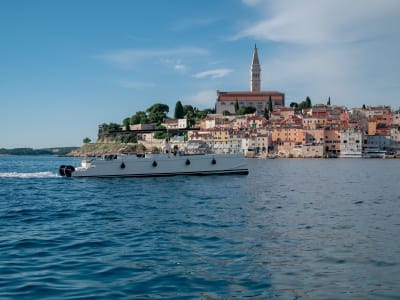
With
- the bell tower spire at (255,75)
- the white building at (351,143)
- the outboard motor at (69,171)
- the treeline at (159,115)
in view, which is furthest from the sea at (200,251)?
the bell tower spire at (255,75)

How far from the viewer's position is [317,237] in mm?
10984

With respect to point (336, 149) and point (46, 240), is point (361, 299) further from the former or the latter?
point (336, 149)

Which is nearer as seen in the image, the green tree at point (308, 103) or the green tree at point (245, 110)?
the green tree at point (308, 103)

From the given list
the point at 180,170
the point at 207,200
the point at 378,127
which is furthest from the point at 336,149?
the point at 207,200

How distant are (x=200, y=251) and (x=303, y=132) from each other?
104395mm

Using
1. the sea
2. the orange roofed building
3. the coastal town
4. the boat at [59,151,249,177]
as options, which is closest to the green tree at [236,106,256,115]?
the coastal town

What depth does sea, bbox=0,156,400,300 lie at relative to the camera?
7.02 metres

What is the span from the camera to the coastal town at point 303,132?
107 metres

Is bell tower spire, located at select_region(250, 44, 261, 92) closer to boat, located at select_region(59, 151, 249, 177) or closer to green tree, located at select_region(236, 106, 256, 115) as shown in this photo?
green tree, located at select_region(236, 106, 256, 115)

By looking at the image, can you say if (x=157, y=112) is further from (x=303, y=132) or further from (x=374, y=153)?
(x=374, y=153)

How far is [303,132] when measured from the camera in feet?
363

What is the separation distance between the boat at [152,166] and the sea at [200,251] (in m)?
16.1

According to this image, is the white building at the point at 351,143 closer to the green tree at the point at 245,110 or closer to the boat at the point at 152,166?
the green tree at the point at 245,110

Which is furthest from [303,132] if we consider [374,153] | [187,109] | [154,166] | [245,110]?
[154,166]
